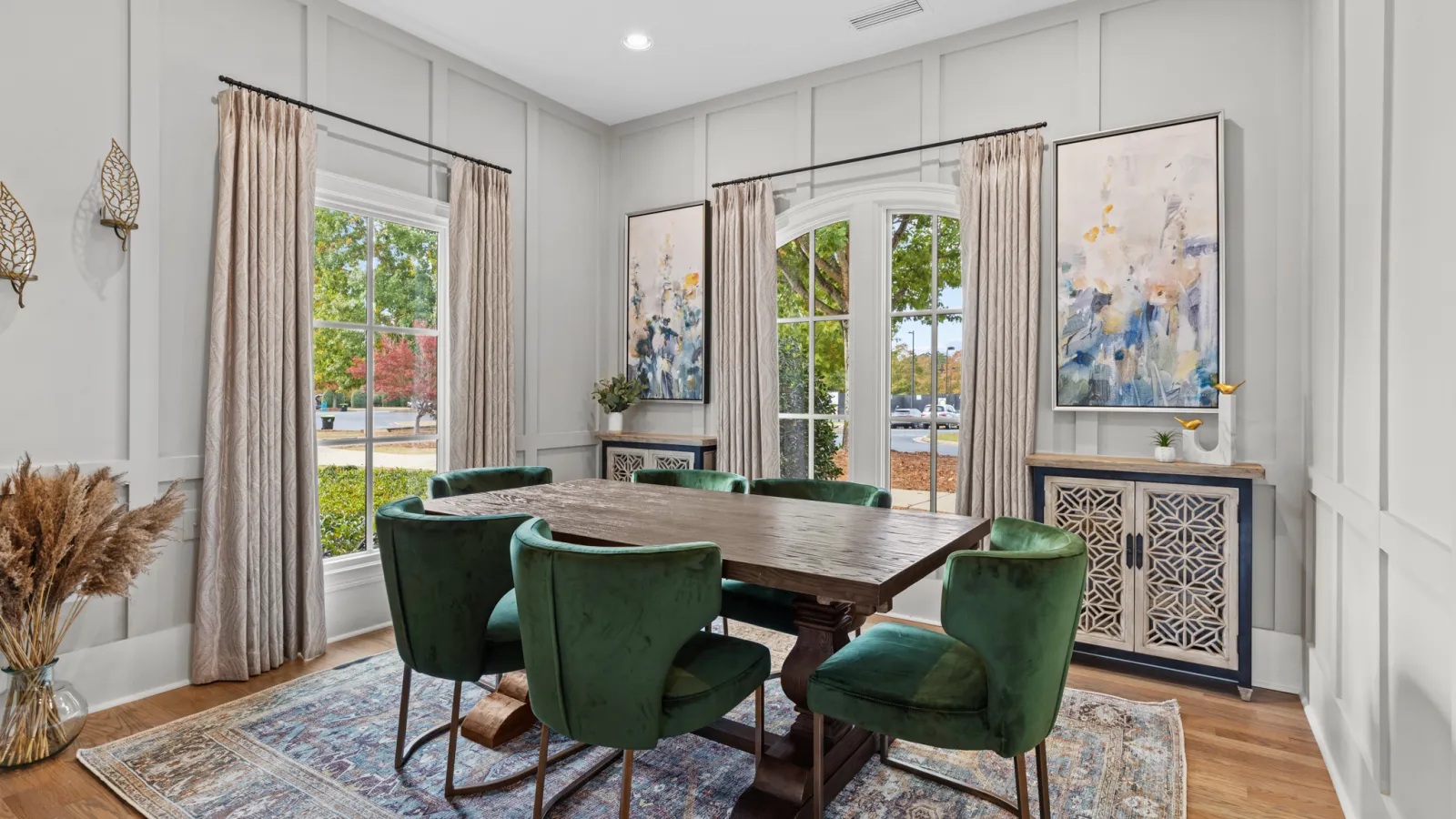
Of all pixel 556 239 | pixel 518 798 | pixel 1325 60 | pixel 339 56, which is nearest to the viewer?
pixel 518 798

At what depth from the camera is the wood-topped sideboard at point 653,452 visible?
15.1 ft

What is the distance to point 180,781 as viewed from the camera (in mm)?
2283

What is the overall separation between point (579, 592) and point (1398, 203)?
2.20 metres

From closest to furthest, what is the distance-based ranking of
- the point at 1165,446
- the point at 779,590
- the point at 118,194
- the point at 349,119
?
the point at 779,590 < the point at 118,194 < the point at 1165,446 < the point at 349,119

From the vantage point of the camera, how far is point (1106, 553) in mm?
3270

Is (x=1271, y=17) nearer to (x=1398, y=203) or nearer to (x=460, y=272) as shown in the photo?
(x=1398, y=203)

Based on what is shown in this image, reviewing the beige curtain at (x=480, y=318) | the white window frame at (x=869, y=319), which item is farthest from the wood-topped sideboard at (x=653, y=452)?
the white window frame at (x=869, y=319)

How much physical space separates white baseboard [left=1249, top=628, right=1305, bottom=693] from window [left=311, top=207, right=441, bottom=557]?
428 centimetres

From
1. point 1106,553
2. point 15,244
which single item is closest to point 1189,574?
point 1106,553

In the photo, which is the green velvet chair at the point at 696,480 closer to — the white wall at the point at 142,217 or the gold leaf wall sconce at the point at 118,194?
the white wall at the point at 142,217

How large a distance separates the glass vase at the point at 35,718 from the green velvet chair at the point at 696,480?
219 cm

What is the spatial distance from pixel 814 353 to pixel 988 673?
116 inches

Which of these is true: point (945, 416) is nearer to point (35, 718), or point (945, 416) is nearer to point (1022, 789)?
point (1022, 789)

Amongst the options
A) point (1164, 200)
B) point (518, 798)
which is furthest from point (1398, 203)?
point (518, 798)
